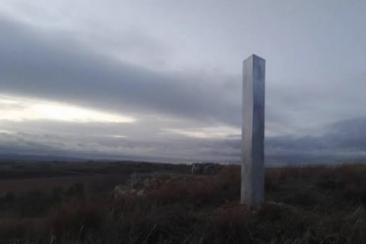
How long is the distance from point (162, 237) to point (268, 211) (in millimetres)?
2400

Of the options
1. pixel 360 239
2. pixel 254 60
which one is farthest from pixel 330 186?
pixel 360 239

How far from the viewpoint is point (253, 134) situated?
945 cm

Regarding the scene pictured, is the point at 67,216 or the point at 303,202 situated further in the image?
the point at 303,202

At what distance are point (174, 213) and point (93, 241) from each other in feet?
6.06

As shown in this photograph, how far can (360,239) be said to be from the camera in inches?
261

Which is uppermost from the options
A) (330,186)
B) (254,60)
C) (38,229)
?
(254,60)

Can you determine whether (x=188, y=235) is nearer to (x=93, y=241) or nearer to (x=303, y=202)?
(x=93, y=241)

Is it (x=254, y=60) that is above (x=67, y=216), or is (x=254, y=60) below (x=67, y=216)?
above

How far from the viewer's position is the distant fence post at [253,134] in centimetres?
949

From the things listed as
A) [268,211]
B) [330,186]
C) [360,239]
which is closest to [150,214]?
[268,211]

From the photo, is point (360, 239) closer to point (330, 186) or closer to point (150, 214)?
point (150, 214)

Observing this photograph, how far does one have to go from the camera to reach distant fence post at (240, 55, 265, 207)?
9.49 metres

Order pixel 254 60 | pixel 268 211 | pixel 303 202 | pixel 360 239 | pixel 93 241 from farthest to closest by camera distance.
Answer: pixel 303 202 → pixel 254 60 → pixel 268 211 → pixel 360 239 → pixel 93 241

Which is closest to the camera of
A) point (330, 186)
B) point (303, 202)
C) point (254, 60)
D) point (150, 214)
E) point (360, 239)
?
point (360, 239)
